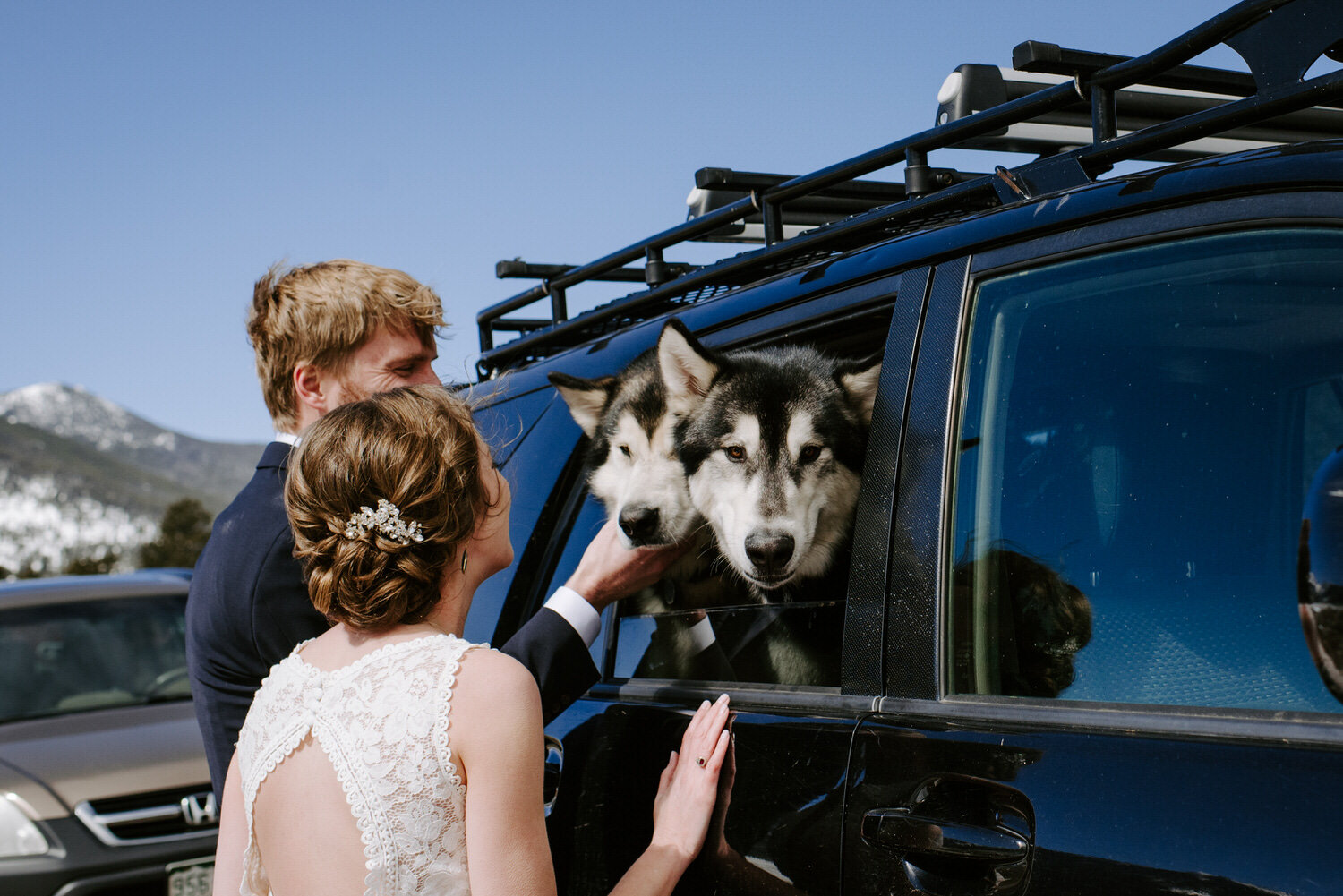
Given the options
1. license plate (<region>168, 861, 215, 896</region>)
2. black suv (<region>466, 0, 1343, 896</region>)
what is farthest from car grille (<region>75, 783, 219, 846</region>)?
black suv (<region>466, 0, 1343, 896</region>)

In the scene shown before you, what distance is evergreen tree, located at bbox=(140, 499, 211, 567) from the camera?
53.6 meters

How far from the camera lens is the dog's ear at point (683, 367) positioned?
2.32m

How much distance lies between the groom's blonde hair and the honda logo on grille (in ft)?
11.9

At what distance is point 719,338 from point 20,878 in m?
4.21

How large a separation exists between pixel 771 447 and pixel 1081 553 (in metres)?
0.98

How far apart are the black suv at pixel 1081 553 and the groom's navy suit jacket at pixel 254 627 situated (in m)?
0.16

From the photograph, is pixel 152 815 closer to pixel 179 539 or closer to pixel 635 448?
pixel 635 448

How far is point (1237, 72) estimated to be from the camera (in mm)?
2197

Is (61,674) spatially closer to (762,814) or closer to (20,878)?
(20,878)

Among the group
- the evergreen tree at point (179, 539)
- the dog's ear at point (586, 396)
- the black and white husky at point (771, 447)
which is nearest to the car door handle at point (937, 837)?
the black and white husky at point (771, 447)

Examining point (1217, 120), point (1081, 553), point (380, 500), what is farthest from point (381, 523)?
point (1217, 120)

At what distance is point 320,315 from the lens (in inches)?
92.0

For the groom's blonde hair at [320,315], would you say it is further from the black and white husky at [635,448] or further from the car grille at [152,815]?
the car grille at [152,815]

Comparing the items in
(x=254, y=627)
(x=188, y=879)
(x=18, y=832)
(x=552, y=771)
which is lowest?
(x=188, y=879)
